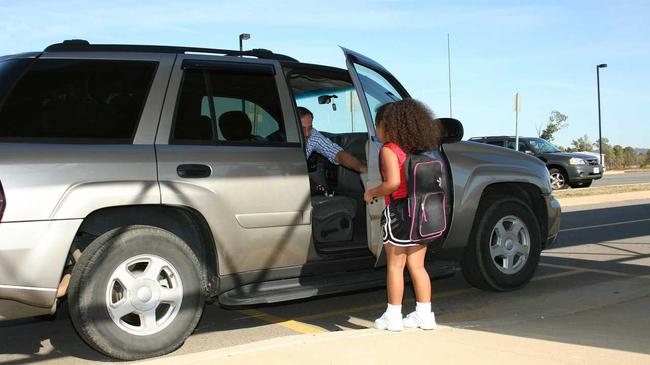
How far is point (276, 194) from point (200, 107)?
842 mm

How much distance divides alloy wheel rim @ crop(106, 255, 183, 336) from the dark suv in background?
1750cm

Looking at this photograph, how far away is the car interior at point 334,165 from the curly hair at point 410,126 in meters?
1.02

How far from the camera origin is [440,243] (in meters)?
5.33

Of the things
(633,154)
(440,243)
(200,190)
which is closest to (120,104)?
(200,190)

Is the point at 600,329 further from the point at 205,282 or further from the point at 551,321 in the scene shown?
the point at 205,282

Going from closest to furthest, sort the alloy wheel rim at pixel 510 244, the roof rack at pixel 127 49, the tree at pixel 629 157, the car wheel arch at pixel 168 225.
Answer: the car wheel arch at pixel 168 225 < the roof rack at pixel 127 49 < the alloy wheel rim at pixel 510 244 < the tree at pixel 629 157

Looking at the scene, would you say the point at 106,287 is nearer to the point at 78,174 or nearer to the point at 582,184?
the point at 78,174

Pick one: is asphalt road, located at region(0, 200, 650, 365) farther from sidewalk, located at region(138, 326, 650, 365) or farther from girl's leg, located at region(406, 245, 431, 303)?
girl's leg, located at region(406, 245, 431, 303)

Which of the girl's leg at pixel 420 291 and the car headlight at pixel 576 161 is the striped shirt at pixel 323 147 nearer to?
the girl's leg at pixel 420 291

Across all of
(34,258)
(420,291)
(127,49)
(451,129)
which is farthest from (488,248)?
(34,258)

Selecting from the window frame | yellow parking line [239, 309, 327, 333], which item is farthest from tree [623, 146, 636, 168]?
the window frame

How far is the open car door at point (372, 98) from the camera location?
489cm

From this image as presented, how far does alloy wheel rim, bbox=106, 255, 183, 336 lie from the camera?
13.3 ft

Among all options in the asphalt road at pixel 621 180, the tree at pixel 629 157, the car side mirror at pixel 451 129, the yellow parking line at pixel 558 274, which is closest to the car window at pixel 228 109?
the car side mirror at pixel 451 129
